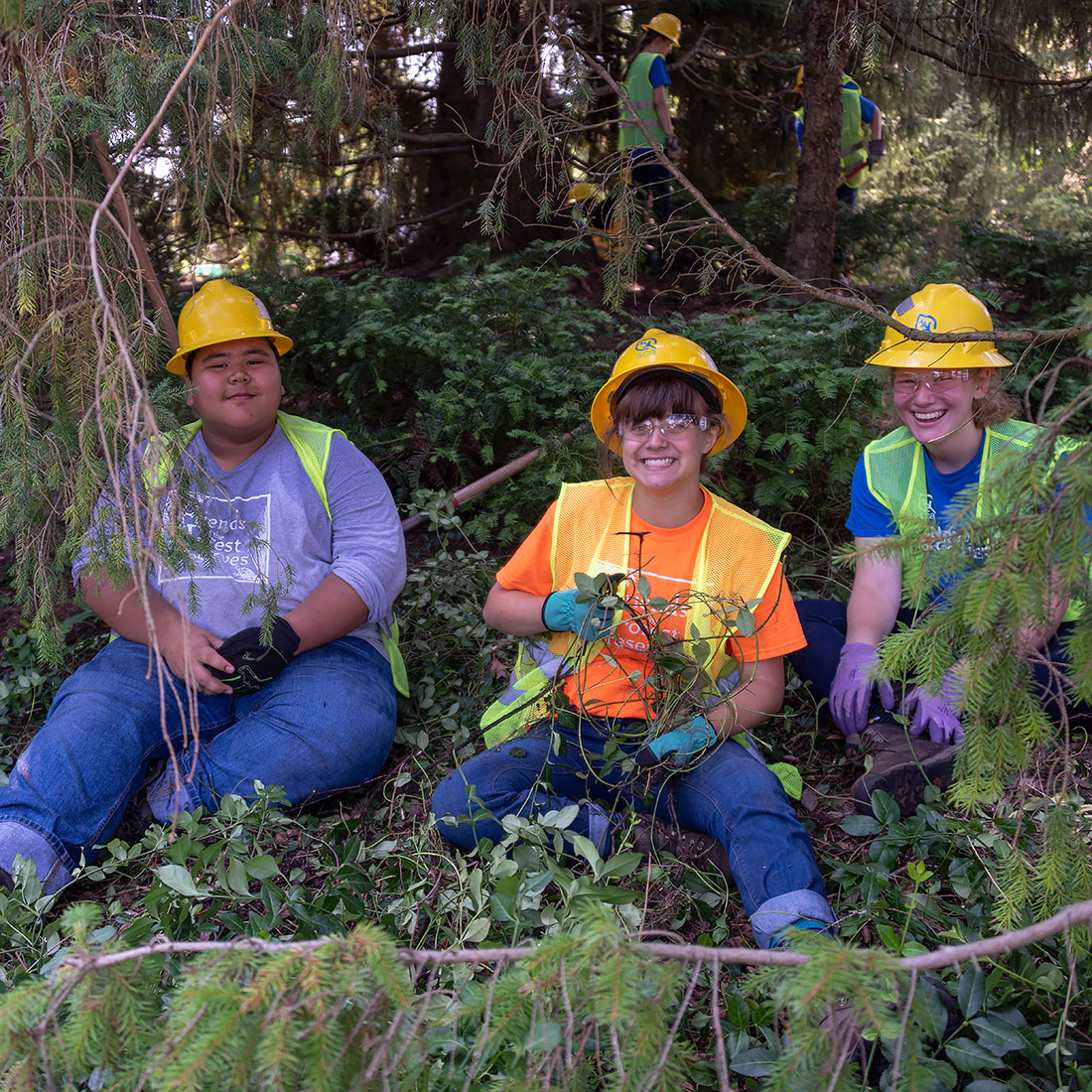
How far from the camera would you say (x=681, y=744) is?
2557 mm

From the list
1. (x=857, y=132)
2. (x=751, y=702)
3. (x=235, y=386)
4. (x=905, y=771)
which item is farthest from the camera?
(x=857, y=132)

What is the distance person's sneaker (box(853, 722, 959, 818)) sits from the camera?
2783mm

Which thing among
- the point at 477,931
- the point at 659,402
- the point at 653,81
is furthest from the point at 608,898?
the point at 653,81

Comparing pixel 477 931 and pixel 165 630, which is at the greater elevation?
pixel 165 630

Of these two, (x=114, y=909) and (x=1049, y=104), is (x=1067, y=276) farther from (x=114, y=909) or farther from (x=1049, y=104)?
(x=114, y=909)

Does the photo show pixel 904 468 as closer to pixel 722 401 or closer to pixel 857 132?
pixel 722 401

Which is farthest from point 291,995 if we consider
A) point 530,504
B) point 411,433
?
point 411,433

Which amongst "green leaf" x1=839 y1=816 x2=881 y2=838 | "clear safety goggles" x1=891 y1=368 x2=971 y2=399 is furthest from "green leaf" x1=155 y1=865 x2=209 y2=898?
"clear safety goggles" x1=891 y1=368 x2=971 y2=399

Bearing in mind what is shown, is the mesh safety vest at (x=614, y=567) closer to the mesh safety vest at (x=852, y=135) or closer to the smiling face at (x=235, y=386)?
the smiling face at (x=235, y=386)

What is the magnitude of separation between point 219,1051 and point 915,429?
2.54 meters

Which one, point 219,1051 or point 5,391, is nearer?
point 219,1051

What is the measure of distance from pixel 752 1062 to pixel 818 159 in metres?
5.67

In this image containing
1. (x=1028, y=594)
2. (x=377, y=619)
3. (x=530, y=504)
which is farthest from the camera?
(x=530, y=504)

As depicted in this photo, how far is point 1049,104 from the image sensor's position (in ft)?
19.9
